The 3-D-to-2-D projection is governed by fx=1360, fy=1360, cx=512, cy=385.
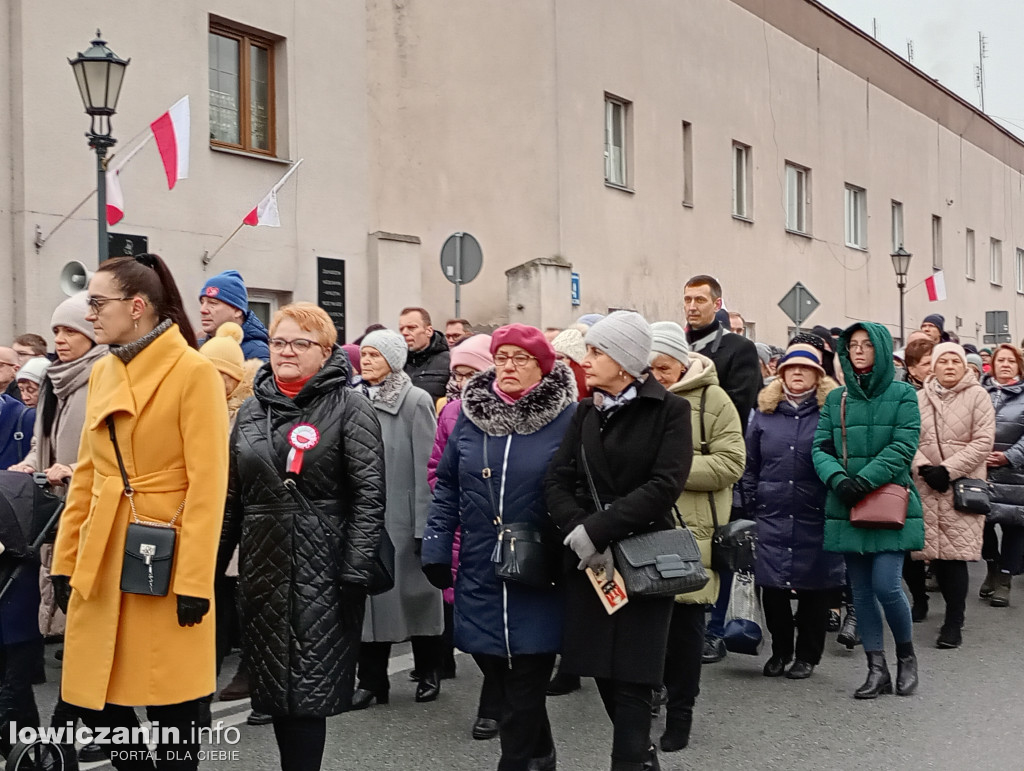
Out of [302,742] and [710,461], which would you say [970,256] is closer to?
[710,461]

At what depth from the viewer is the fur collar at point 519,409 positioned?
18.2ft

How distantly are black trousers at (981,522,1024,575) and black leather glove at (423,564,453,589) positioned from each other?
6.22 m

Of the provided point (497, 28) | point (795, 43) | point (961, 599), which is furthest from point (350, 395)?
point (795, 43)

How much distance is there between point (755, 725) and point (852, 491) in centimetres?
143

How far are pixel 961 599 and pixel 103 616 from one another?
20.7 feet

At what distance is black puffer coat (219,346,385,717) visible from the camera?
4.97 metres

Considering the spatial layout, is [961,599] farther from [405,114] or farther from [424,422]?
[405,114]

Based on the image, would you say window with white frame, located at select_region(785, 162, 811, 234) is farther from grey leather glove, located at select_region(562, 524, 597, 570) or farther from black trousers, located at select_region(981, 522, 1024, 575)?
grey leather glove, located at select_region(562, 524, 597, 570)

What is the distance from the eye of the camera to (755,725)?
22.3 feet

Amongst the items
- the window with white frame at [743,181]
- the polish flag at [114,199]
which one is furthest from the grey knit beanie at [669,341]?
the window with white frame at [743,181]

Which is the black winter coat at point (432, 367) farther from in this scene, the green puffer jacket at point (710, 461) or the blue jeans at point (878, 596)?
the blue jeans at point (878, 596)

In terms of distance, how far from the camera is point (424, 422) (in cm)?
731

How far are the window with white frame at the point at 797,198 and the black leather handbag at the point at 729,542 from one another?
908 inches

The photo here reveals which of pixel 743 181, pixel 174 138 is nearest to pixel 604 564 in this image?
pixel 174 138
